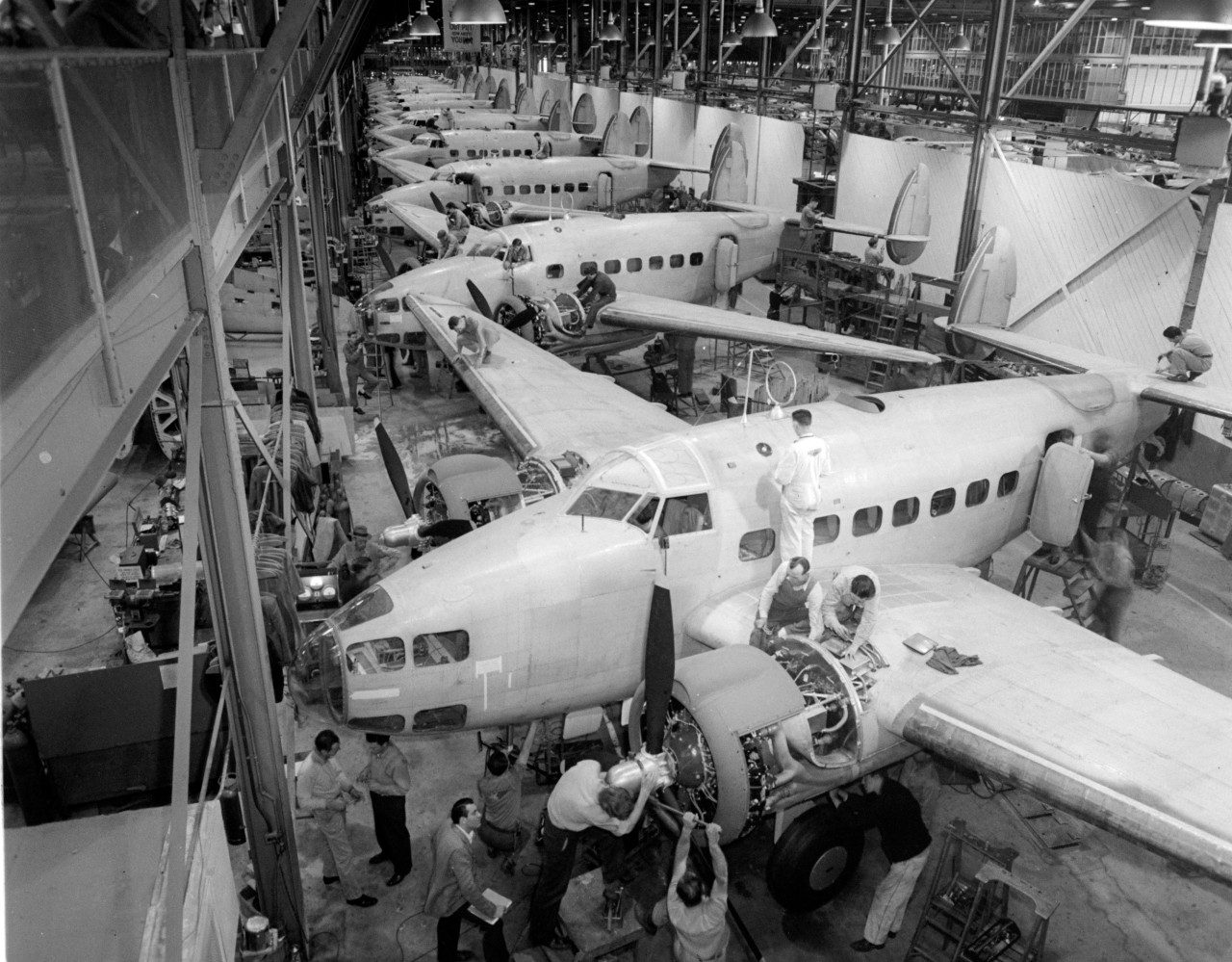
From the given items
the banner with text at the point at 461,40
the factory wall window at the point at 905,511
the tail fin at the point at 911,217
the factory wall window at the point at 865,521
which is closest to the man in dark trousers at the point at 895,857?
the factory wall window at the point at 865,521

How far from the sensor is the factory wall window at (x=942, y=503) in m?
12.4

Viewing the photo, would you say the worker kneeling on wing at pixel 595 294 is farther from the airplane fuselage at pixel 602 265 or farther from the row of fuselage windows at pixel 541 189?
the row of fuselage windows at pixel 541 189

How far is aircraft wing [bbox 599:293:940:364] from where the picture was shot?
2019cm

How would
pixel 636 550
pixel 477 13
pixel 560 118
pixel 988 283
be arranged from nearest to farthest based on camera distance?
1. pixel 636 550
2. pixel 477 13
3. pixel 988 283
4. pixel 560 118

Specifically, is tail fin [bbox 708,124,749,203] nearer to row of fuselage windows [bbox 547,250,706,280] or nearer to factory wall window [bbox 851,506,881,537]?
row of fuselage windows [bbox 547,250,706,280]

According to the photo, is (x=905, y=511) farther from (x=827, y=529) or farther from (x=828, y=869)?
(x=828, y=869)

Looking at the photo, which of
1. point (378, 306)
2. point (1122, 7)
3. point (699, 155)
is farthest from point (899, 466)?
point (1122, 7)

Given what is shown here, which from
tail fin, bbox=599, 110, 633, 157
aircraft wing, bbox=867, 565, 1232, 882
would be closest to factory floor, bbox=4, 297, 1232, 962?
aircraft wing, bbox=867, 565, 1232, 882

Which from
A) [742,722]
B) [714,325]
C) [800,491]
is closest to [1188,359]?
[800,491]

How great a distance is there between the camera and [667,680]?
8.96 metres

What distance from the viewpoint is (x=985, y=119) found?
24203 mm

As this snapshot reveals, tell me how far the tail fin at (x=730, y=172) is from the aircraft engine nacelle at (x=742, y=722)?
2274 centimetres

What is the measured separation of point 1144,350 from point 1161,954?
15.2 metres

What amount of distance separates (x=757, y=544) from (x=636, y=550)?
5.44ft
